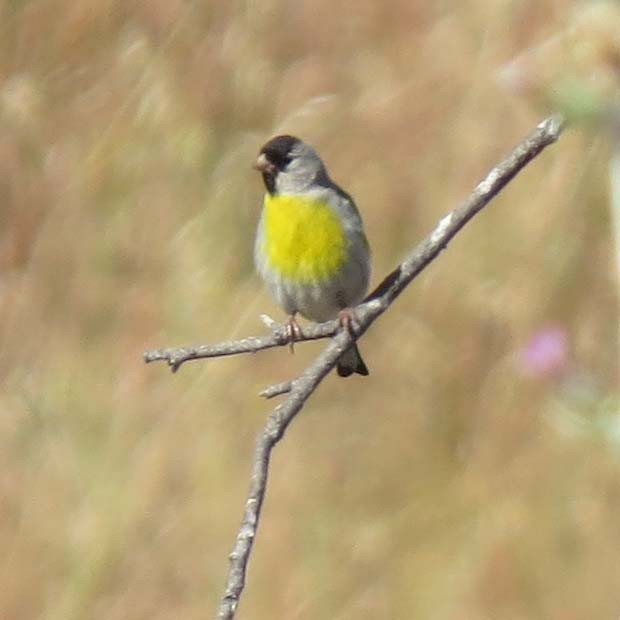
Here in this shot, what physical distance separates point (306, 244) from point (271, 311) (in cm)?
139

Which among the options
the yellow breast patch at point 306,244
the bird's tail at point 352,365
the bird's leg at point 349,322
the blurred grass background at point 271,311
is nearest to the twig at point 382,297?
the bird's leg at point 349,322

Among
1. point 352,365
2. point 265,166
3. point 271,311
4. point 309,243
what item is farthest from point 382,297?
point 271,311

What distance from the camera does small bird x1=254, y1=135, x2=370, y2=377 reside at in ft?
9.22

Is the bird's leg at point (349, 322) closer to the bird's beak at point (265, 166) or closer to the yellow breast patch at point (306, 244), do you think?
the yellow breast patch at point (306, 244)

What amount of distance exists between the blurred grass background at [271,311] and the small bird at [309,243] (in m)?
1.29

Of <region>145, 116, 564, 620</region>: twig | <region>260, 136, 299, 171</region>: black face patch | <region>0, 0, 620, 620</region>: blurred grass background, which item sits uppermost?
<region>0, 0, 620, 620</region>: blurred grass background

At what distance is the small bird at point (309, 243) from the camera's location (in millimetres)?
2811

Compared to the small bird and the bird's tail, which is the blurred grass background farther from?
the small bird

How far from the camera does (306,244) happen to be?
9.22 ft

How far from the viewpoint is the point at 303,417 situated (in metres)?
4.41

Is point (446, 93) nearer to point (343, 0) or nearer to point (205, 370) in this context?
point (343, 0)

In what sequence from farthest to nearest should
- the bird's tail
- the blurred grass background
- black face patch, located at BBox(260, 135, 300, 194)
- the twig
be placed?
the blurred grass background
the bird's tail
black face patch, located at BBox(260, 135, 300, 194)
the twig

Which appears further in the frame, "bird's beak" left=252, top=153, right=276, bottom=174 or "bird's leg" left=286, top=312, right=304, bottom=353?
"bird's beak" left=252, top=153, right=276, bottom=174

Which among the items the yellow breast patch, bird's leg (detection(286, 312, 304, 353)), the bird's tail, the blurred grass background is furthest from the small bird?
the blurred grass background
